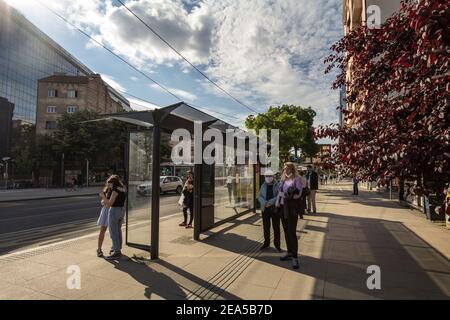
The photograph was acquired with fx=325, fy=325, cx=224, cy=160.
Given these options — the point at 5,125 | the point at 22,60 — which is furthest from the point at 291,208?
the point at 22,60

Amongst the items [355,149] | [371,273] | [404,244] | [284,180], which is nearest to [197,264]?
[284,180]

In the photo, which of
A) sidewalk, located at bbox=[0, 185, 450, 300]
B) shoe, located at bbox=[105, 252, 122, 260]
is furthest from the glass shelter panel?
shoe, located at bbox=[105, 252, 122, 260]

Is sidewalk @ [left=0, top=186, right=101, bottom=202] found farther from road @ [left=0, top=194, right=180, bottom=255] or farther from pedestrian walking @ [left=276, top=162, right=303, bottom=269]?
pedestrian walking @ [left=276, top=162, right=303, bottom=269]

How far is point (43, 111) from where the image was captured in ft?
163

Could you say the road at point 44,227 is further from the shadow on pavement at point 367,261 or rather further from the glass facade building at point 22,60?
the glass facade building at point 22,60

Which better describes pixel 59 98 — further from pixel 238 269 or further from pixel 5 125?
pixel 238 269

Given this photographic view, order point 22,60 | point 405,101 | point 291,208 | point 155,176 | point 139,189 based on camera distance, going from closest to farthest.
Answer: point 405,101, point 291,208, point 155,176, point 139,189, point 22,60

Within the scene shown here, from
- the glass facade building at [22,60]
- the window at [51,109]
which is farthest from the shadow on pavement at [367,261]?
the glass facade building at [22,60]

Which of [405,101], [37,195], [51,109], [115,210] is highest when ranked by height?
[51,109]

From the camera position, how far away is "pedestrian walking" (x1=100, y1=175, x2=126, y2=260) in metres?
5.88

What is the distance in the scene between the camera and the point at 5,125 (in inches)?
2136

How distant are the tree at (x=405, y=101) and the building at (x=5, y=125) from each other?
6238 centimetres

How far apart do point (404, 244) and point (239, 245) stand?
369 cm

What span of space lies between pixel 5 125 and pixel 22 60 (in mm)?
13040
